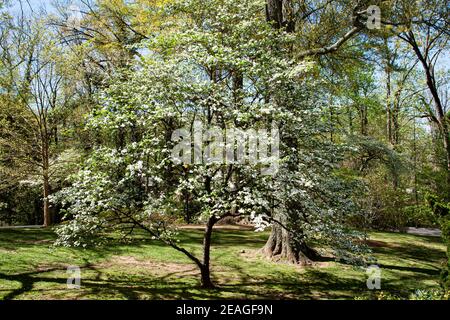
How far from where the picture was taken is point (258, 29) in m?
7.12

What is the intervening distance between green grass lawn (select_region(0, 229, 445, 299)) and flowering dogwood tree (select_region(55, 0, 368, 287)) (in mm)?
1256

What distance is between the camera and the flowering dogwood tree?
19.6 ft

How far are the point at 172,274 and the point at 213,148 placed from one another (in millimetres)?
3971

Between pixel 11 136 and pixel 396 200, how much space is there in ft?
62.8

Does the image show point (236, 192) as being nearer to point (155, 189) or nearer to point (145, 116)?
point (155, 189)

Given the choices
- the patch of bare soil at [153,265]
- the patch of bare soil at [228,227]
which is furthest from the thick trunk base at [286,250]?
the patch of bare soil at [228,227]

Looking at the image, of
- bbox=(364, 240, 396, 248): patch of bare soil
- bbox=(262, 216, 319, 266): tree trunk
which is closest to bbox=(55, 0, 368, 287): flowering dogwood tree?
bbox=(262, 216, 319, 266): tree trunk

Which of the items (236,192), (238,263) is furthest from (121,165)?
(238,263)

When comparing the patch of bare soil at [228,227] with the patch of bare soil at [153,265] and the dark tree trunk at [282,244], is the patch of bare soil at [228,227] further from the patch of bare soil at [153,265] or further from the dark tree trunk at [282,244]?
the patch of bare soil at [153,265]

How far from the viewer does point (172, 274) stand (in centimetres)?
861

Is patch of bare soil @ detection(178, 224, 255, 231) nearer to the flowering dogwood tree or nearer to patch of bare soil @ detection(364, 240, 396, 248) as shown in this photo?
patch of bare soil @ detection(364, 240, 396, 248)

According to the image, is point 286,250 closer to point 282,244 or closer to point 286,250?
point 286,250

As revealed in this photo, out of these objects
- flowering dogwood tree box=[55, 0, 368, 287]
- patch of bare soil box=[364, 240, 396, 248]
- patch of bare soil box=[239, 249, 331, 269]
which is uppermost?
flowering dogwood tree box=[55, 0, 368, 287]

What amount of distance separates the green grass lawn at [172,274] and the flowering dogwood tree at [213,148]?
4.12 feet
